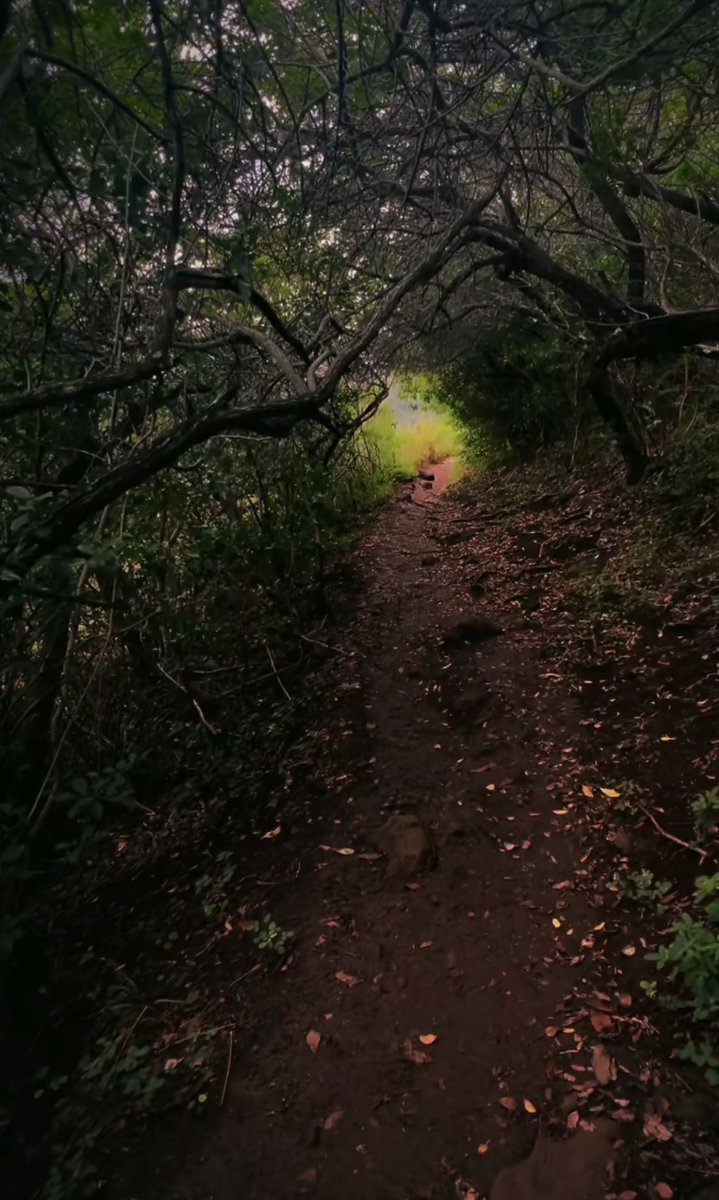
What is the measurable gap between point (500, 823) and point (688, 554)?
2970 millimetres

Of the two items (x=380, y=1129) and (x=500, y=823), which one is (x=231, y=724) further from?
(x=380, y=1129)

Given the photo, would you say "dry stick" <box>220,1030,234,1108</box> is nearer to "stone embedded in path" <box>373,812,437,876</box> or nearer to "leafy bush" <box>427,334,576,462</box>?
"stone embedded in path" <box>373,812,437,876</box>

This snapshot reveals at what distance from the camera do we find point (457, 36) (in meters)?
3.80

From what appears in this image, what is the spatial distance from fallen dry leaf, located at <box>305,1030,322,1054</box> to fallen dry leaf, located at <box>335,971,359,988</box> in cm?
22

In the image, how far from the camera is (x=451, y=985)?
2.75 meters

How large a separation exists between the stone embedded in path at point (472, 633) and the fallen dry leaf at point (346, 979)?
10.4ft

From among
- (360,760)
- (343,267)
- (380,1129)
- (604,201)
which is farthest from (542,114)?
(380,1129)

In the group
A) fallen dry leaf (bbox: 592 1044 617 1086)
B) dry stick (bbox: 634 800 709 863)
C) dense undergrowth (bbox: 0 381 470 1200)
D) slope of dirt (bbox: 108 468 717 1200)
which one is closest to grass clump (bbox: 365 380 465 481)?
dense undergrowth (bbox: 0 381 470 1200)

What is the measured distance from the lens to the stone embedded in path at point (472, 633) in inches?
226

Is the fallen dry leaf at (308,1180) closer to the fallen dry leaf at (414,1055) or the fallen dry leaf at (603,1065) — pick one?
the fallen dry leaf at (414,1055)

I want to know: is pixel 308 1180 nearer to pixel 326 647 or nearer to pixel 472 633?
pixel 326 647

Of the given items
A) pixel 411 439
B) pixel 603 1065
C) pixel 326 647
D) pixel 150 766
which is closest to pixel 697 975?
pixel 603 1065

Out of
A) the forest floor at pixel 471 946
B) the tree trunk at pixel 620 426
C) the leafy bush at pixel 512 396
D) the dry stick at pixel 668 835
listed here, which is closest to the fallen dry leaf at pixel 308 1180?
the forest floor at pixel 471 946

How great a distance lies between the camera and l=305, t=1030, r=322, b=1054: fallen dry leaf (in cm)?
262
